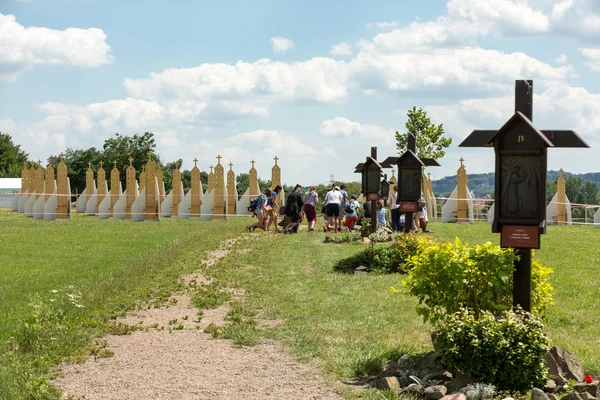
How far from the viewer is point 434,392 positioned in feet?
22.6

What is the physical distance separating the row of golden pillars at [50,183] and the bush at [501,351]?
35.3m

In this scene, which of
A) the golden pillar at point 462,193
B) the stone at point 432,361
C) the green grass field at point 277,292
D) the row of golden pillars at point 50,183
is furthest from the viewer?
the row of golden pillars at point 50,183

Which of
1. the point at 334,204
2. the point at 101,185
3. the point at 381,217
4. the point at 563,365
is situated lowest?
the point at 563,365

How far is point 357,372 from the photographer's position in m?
7.89

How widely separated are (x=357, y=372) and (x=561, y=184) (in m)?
32.8

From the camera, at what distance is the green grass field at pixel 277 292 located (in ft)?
28.3

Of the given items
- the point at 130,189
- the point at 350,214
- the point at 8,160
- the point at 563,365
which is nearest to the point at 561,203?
the point at 350,214

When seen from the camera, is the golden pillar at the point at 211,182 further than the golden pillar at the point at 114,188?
No

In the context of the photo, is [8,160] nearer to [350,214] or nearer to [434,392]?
[350,214]

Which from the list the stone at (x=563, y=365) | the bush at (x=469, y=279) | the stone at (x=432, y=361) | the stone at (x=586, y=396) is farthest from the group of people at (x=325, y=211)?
the stone at (x=586, y=396)

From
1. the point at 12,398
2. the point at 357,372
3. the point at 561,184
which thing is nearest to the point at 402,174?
the point at 357,372

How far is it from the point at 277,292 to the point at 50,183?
36.3m

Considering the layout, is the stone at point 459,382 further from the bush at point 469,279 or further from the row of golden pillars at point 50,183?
the row of golden pillars at point 50,183

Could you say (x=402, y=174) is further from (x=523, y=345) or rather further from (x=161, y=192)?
(x=161, y=192)
